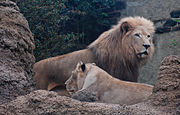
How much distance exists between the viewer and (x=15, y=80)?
9.31 feet

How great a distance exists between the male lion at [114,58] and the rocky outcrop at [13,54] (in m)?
2.22

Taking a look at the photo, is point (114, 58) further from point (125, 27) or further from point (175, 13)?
point (175, 13)

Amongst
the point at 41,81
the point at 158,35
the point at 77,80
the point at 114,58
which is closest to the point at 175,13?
the point at 158,35

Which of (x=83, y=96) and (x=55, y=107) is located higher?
(x=55, y=107)

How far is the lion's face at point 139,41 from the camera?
5367 mm

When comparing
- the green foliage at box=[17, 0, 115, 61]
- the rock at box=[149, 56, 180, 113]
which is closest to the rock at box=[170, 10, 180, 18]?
the green foliage at box=[17, 0, 115, 61]

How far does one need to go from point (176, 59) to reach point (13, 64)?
1.71 metres

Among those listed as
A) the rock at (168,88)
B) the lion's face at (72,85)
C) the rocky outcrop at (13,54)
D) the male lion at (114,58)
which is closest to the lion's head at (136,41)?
the male lion at (114,58)

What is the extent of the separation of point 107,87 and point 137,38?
179cm

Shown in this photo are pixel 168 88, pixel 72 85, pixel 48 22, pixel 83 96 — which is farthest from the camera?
pixel 48 22

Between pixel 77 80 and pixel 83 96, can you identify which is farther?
pixel 77 80

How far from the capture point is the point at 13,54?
3051mm

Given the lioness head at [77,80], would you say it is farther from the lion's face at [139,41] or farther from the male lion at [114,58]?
the lion's face at [139,41]

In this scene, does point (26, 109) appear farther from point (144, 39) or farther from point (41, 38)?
point (41, 38)
